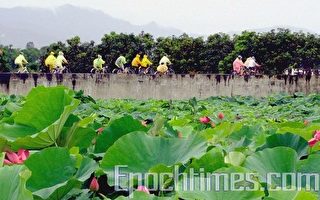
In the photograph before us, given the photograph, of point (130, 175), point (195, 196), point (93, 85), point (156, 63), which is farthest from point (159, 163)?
point (156, 63)

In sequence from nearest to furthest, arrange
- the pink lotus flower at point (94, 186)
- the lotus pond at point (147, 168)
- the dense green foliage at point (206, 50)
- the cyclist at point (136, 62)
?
the lotus pond at point (147, 168)
the pink lotus flower at point (94, 186)
the cyclist at point (136, 62)
the dense green foliage at point (206, 50)

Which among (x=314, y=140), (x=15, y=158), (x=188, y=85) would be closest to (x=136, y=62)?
(x=188, y=85)

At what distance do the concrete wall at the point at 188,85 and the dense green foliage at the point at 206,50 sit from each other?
15.1m

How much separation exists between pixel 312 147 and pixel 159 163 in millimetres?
309

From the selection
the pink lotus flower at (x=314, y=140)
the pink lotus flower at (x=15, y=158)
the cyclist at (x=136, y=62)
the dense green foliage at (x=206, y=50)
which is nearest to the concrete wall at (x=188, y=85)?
the cyclist at (x=136, y=62)

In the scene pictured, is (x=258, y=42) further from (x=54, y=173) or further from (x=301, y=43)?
(x=54, y=173)

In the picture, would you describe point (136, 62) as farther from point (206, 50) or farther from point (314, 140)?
point (314, 140)

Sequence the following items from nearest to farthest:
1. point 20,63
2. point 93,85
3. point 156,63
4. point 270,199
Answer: point 270,199
point 93,85
point 20,63
point 156,63

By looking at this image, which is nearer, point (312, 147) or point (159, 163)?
point (159, 163)

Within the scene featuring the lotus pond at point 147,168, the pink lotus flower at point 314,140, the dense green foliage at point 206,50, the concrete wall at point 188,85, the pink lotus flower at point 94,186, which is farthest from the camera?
the dense green foliage at point 206,50

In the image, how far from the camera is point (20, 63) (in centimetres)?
1661

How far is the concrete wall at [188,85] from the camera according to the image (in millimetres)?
12008

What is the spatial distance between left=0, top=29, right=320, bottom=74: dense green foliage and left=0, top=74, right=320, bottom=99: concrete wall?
1507 cm

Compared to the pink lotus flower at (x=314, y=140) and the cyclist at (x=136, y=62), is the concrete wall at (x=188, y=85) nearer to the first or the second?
the cyclist at (x=136, y=62)
